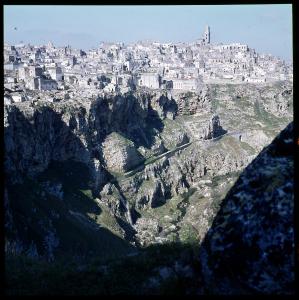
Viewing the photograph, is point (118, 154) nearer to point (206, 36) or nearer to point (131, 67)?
point (131, 67)

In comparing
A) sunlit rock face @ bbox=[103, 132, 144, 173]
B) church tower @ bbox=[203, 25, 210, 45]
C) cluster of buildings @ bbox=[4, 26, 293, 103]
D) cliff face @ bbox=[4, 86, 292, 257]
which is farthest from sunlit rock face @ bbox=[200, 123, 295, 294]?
church tower @ bbox=[203, 25, 210, 45]

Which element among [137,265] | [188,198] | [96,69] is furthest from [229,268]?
[96,69]

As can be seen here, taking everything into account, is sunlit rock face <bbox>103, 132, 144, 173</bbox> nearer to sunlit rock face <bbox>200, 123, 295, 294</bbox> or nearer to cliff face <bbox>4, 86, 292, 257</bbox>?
cliff face <bbox>4, 86, 292, 257</bbox>

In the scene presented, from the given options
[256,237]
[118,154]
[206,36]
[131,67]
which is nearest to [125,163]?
[118,154]

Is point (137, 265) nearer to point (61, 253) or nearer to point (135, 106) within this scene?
point (61, 253)

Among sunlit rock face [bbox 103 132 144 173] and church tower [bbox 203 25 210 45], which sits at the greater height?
church tower [bbox 203 25 210 45]
